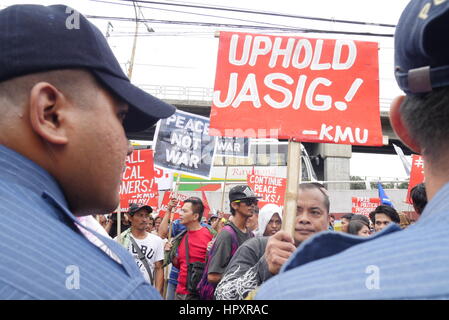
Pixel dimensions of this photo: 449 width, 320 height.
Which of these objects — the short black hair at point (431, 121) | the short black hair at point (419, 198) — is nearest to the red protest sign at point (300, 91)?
the short black hair at point (419, 198)

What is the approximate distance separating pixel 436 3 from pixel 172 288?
215 inches

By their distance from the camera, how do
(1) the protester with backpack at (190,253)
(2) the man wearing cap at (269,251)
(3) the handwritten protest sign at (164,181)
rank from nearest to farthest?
(2) the man wearing cap at (269,251) < (1) the protester with backpack at (190,253) < (3) the handwritten protest sign at (164,181)

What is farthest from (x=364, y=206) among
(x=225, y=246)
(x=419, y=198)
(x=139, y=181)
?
(x=225, y=246)

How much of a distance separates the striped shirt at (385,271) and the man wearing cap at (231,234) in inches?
132

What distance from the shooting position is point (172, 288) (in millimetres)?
5840

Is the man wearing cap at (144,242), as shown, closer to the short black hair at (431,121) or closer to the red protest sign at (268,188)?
the red protest sign at (268,188)

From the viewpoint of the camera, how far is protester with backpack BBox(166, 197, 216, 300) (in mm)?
5152

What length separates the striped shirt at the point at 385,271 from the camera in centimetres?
72

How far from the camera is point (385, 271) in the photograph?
744 millimetres

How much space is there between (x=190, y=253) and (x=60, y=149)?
439 cm

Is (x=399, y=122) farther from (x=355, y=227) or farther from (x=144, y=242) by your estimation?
(x=355, y=227)

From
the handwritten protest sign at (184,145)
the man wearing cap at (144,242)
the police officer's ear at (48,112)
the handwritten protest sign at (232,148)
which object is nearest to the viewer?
the police officer's ear at (48,112)

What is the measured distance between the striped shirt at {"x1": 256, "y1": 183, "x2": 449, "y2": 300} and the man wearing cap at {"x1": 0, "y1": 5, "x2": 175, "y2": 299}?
13.3 inches

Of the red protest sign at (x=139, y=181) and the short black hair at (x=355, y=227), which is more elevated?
the red protest sign at (x=139, y=181)
